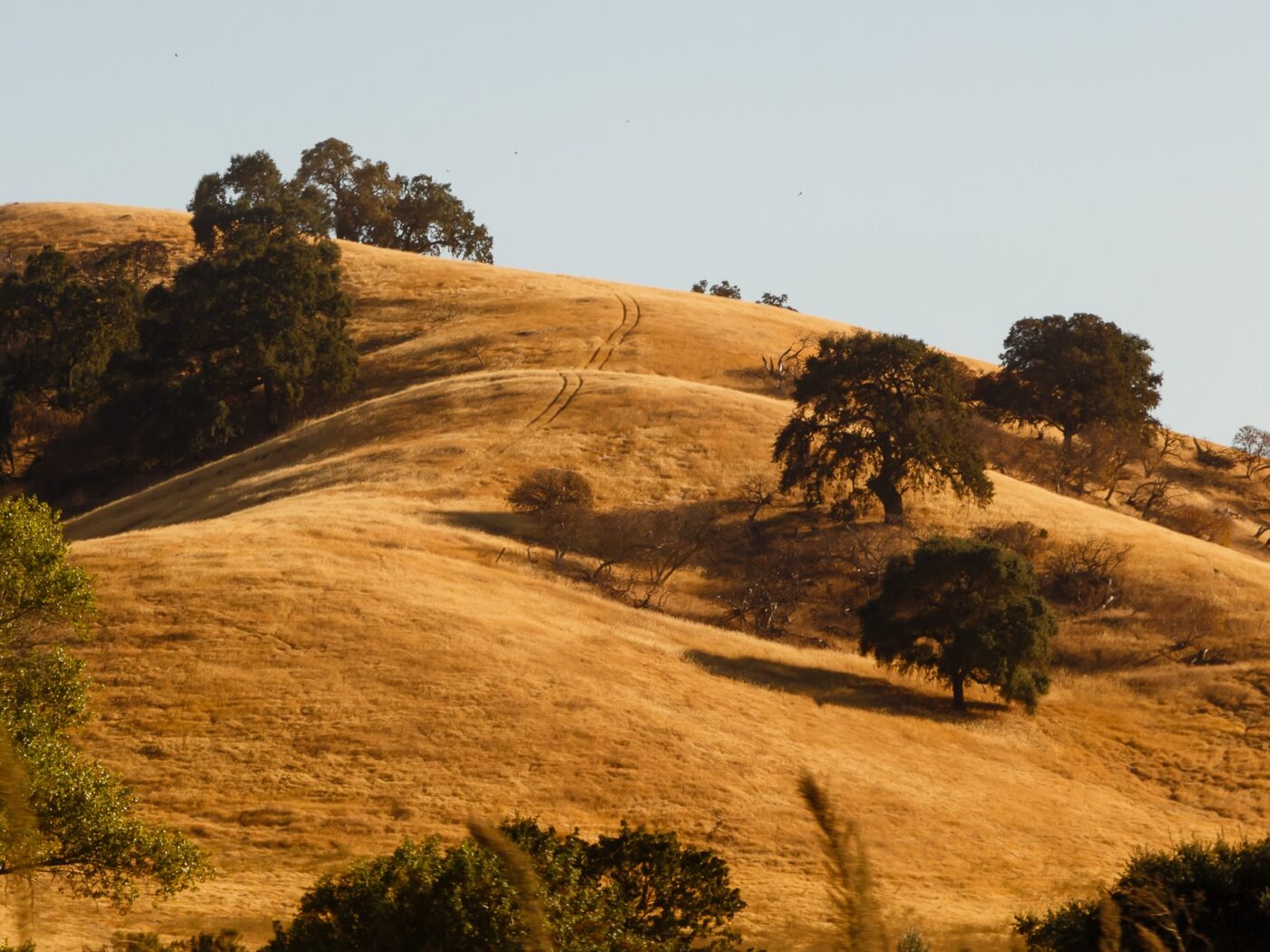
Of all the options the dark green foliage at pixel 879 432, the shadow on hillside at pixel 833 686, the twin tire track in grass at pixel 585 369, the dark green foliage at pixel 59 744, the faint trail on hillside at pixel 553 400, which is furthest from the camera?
the twin tire track in grass at pixel 585 369

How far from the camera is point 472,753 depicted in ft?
111

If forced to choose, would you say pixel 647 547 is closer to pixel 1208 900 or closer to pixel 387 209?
pixel 1208 900

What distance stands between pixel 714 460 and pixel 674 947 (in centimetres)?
4822

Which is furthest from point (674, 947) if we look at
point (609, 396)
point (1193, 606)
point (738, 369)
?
point (738, 369)

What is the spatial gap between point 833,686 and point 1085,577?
16.4 meters

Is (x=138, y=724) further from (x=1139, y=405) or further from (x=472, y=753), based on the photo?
(x=1139, y=405)

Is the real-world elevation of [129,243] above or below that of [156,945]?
above

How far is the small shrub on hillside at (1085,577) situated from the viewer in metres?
55.2

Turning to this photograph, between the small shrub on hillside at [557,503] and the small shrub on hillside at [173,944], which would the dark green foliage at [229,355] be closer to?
the small shrub on hillside at [557,503]

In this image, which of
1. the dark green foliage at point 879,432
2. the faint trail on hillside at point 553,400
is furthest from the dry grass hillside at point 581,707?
the faint trail on hillside at point 553,400

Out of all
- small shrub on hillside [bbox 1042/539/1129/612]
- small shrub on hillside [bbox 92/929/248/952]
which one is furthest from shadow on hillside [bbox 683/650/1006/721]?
small shrub on hillside [bbox 92/929/248/952]

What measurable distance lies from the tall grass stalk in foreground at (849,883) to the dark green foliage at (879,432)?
56.2 meters

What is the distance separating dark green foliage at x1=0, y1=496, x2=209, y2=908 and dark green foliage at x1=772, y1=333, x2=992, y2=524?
122ft

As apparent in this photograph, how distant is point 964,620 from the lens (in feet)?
148
